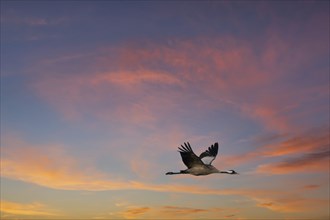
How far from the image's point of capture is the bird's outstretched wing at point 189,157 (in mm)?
32906

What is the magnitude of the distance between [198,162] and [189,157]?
1150 millimetres

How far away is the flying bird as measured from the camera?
33.1m

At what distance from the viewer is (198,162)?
34.2 meters

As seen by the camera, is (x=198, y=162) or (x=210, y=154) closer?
(x=198, y=162)

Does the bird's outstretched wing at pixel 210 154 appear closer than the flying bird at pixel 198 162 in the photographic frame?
No

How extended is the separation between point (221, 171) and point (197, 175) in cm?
277

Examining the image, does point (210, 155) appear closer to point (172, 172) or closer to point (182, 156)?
point (172, 172)

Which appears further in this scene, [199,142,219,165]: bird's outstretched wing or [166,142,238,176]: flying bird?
[199,142,219,165]: bird's outstretched wing

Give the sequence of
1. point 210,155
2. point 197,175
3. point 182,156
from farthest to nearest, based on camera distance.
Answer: point 210,155, point 197,175, point 182,156

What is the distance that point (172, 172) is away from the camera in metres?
37.5

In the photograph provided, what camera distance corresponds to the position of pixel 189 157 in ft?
110

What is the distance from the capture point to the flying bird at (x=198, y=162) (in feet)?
108

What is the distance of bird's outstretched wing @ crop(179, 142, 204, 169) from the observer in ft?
108

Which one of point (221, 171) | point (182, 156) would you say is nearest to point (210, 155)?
point (221, 171)
